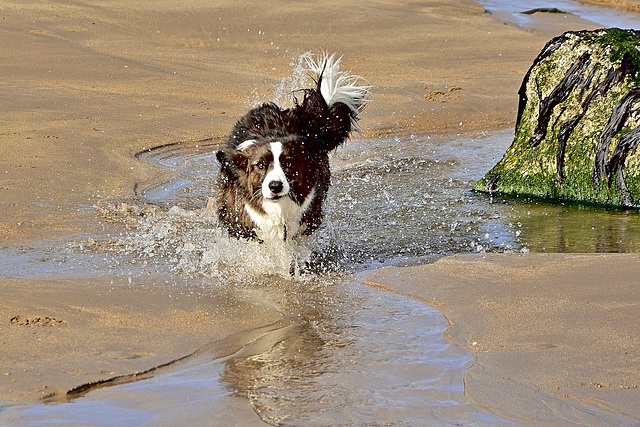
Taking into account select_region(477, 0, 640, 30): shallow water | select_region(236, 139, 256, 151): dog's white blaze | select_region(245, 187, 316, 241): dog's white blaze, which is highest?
select_region(477, 0, 640, 30): shallow water

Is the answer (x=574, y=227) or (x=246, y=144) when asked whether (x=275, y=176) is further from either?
(x=574, y=227)

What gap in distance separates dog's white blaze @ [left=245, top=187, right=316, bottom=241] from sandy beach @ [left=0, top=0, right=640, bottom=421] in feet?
2.76

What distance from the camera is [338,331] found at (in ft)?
13.9

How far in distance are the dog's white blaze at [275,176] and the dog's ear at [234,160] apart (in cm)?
32

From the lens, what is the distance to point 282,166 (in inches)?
217

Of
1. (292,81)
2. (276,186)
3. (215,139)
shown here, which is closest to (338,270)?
(276,186)

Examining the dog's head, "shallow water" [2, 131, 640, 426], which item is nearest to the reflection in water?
"shallow water" [2, 131, 640, 426]

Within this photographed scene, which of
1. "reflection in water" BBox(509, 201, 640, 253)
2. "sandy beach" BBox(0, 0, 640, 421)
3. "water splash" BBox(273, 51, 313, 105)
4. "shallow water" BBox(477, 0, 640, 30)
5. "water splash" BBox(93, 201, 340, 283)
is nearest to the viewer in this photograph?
"sandy beach" BBox(0, 0, 640, 421)

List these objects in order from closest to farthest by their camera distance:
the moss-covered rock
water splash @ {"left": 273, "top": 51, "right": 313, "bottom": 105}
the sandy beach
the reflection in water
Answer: the sandy beach → the reflection in water → the moss-covered rock → water splash @ {"left": 273, "top": 51, "right": 313, "bottom": 105}

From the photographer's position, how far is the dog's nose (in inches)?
205

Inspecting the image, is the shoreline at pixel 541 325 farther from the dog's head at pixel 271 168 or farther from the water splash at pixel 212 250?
the dog's head at pixel 271 168

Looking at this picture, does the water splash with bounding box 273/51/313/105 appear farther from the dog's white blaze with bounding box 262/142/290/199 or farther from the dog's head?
the dog's white blaze with bounding box 262/142/290/199

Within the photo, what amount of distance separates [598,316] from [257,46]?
1088 cm

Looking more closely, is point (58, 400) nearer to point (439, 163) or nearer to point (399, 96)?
point (439, 163)
